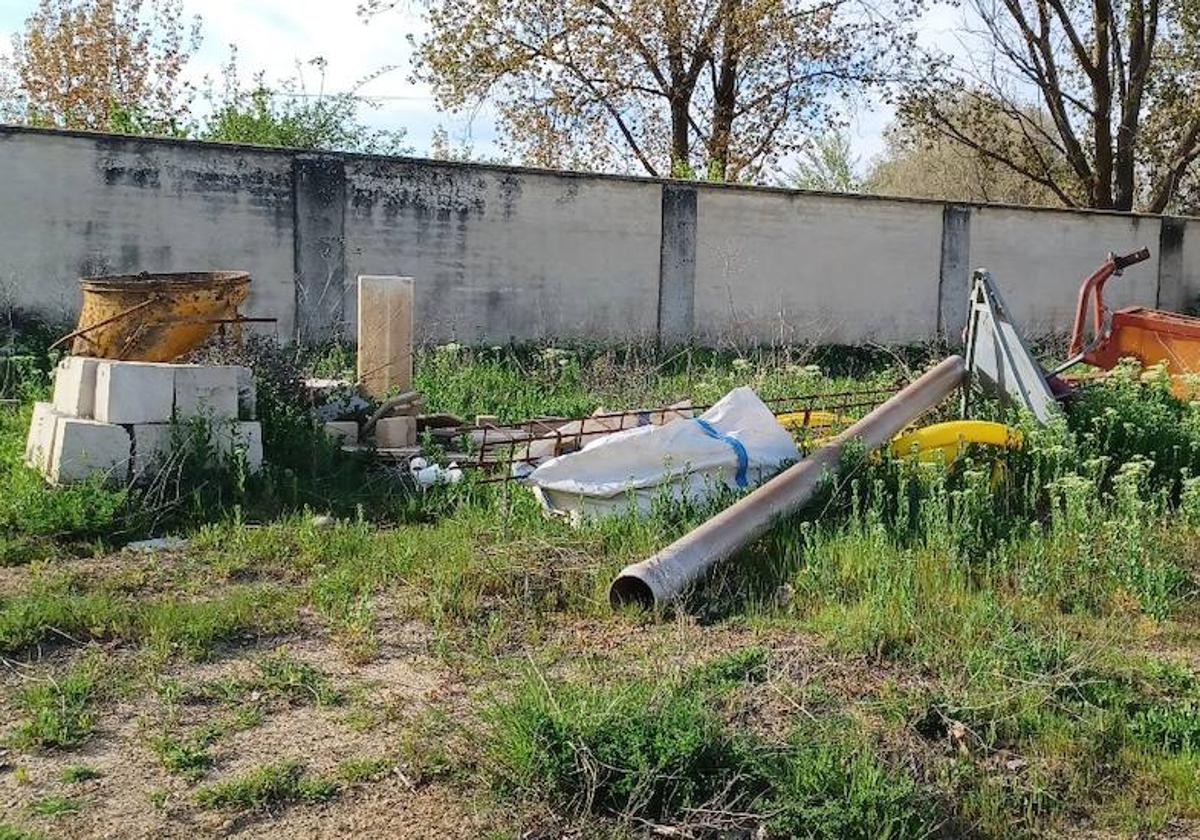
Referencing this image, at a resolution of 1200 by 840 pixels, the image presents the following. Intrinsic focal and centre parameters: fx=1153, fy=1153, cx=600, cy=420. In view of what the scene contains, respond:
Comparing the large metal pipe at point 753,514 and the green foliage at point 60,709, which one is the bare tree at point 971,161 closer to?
the large metal pipe at point 753,514

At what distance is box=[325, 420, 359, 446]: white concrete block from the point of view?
24.3 ft

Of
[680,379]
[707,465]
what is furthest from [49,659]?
[680,379]

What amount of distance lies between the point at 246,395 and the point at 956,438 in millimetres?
4136

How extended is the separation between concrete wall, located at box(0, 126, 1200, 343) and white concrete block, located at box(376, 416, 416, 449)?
4.78 m

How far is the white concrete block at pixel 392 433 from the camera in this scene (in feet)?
24.7

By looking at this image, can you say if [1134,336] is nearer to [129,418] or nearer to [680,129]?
[129,418]

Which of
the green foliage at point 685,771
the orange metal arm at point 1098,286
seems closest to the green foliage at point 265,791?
the green foliage at point 685,771

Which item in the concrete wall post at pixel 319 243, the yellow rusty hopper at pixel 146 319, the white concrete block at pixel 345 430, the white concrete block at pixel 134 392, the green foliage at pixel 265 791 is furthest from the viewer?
the concrete wall post at pixel 319 243

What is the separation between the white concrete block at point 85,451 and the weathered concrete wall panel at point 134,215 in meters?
5.40

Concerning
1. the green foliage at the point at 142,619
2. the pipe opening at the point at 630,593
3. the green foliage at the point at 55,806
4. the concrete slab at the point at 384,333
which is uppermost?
the concrete slab at the point at 384,333

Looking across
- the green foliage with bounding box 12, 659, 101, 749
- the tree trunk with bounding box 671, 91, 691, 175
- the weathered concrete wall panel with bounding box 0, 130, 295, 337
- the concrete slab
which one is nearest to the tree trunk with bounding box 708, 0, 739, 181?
the tree trunk with bounding box 671, 91, 691, 175

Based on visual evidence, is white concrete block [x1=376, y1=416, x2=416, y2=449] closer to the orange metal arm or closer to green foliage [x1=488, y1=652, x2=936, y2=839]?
green foliage [x1=488, y1=652, x2=936, y2=839]

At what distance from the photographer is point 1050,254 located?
55.1ft

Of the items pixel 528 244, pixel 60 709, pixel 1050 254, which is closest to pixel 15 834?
pixel 60 709
